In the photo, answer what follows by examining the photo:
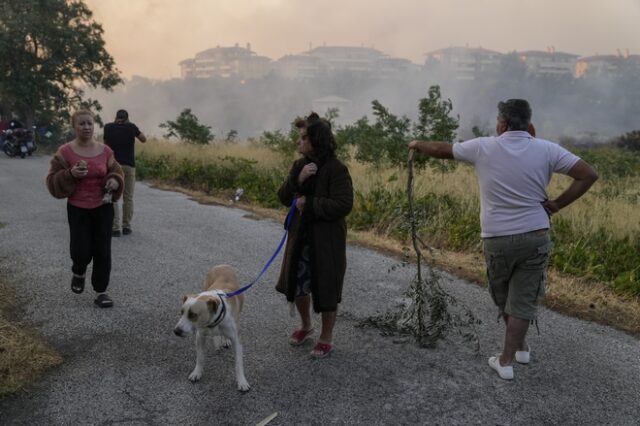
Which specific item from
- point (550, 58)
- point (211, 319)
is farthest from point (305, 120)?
point (550, 58)

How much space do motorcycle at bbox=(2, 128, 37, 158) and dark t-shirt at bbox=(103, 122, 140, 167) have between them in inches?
668

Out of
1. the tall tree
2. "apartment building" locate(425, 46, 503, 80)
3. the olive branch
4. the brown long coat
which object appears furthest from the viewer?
"apartment building" locate(425, 46, 503, 80)

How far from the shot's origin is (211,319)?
11.7 feet

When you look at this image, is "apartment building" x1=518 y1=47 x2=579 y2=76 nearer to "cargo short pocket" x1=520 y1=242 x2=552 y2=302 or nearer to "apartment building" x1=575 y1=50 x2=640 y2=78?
"apartment building" x1=575 y1=50 x2=640 y2=78

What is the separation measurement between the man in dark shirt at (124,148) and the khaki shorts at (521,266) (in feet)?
20.0

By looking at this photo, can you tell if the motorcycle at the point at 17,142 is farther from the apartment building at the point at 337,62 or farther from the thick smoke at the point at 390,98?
the apartment building at the point at 337,62

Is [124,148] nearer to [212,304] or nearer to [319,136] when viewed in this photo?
[319,136]

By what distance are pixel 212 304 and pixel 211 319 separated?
105 millimetres

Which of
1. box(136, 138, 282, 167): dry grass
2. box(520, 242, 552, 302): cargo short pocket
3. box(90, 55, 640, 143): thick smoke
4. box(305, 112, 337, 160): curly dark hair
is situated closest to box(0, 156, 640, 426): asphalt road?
box(520, 242, 552, 302): cargo short pocket

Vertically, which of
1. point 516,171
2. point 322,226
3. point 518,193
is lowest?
point 322,226

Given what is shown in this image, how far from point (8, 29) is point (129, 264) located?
2431 centimetres

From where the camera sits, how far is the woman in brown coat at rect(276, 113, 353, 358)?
397cm

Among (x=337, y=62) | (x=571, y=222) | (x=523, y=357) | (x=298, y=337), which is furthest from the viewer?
(x=337, y=62)

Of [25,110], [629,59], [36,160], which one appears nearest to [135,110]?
[25,110]
